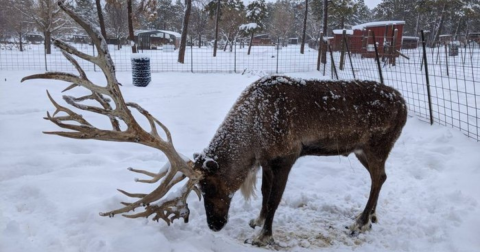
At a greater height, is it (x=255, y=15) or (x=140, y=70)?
(x=255, y=15)

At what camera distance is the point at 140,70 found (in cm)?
1280

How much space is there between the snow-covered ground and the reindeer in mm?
233

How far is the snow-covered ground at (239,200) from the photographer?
10.6 feet

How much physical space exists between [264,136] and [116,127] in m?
1.42

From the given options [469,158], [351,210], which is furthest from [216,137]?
[469,158]

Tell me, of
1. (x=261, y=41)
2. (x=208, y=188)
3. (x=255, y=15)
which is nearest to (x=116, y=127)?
(x=208, y=188)

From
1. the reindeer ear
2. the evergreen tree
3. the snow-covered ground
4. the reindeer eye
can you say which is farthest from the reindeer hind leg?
the evergreen tree

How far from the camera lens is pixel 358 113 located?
3.83 m

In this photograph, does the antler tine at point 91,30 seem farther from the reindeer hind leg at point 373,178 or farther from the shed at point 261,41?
the shed at point 261,41

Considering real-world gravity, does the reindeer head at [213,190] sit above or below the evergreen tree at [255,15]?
below

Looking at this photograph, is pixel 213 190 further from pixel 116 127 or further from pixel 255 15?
pixel 255 15

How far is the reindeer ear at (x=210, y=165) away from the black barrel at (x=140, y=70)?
1033cm

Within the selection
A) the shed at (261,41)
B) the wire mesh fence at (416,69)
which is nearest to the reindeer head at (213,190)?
the wire mesh fence at (416,69)

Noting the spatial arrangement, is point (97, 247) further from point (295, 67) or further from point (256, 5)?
point (256, 5)
